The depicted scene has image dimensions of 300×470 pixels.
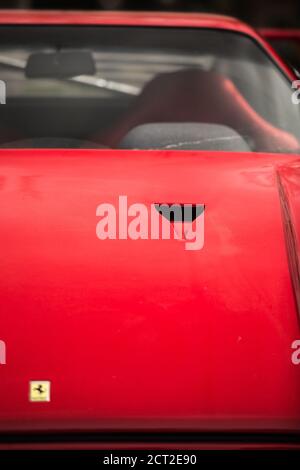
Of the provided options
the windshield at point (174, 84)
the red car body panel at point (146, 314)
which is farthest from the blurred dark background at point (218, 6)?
the red car body panel at point (146, 314)

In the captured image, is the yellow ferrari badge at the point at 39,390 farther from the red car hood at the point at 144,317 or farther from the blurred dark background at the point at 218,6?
the blurred dark background at the point at 218,6

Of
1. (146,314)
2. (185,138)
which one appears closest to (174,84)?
(185,138)

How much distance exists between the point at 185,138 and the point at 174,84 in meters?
0.47

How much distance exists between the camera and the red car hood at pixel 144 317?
5.45ft

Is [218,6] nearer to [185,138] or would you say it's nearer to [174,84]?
[174,84]

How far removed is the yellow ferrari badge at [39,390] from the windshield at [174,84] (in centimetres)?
98

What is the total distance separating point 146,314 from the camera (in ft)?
5.71

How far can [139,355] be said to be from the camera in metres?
1.70

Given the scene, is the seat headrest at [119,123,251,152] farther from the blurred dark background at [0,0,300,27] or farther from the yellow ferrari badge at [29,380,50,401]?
the blurred dark background at [0,0,300,27]

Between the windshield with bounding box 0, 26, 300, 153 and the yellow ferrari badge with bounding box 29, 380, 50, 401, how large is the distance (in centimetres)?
98

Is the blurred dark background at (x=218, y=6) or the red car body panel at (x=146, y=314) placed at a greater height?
the blurred dark background at (x=218, y=6)

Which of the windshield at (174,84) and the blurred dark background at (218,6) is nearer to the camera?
the windshield at (174,84)

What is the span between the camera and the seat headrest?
2477mm

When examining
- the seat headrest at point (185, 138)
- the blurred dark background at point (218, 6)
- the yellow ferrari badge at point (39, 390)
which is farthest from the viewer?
the blurred dark background at point (218, 6)
